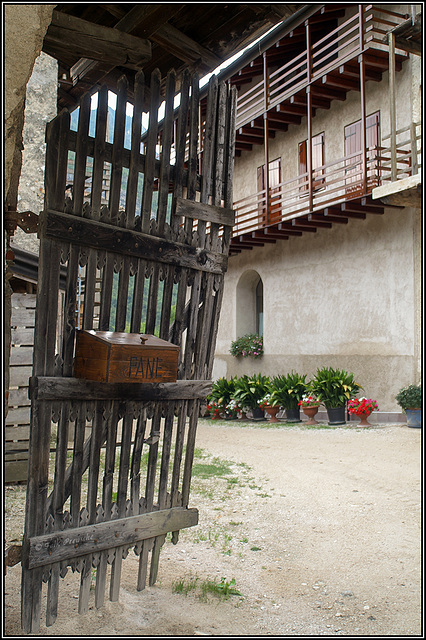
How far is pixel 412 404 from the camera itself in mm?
11344

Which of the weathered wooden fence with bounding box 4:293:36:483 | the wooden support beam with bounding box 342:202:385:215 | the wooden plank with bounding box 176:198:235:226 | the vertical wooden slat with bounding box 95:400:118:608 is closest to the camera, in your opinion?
the vertical wooden slat with bounding box 95:400:118:608

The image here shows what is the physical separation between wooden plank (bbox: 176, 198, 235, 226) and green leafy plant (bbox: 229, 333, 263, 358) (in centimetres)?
1373

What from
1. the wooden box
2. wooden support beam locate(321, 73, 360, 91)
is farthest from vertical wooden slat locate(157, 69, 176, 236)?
wooden support beam locate(321, 73, 360, 91)

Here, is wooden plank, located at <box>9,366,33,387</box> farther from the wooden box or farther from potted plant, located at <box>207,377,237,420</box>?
potted plant, located at <box>207,377,237,420</box>

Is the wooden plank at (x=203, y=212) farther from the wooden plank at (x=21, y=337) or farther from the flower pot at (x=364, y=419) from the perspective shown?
the flower pot at (x=364, y=419)

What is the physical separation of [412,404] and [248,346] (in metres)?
7.03

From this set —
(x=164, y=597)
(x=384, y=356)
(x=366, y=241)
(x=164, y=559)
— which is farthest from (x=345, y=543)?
(x=366, y=241)

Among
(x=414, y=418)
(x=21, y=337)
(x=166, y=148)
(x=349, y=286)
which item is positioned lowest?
(x=414, y=418)

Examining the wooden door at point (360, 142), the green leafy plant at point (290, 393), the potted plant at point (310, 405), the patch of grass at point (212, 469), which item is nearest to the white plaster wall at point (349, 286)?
the wooden door at point (360, 142)

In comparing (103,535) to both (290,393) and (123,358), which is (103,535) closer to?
(123,358)

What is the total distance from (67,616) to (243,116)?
17549 millimetres

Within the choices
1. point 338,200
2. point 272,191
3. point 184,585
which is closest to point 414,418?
point 338,200

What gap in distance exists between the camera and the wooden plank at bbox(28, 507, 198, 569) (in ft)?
9.09

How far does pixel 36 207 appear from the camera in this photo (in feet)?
30.7
